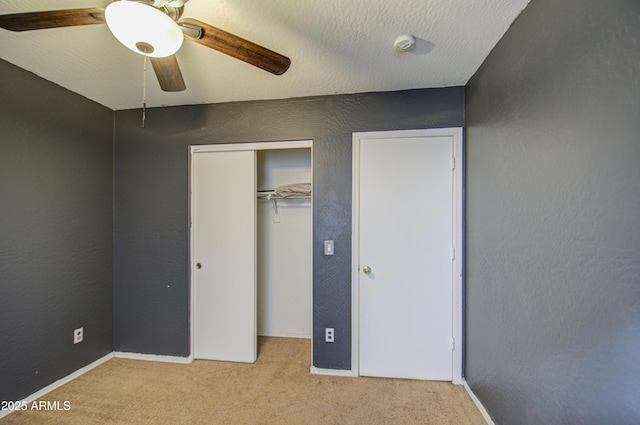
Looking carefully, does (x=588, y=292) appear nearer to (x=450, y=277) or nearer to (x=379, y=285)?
(x=450, y=277)

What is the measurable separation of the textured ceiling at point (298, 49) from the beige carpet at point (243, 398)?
7.94 ft

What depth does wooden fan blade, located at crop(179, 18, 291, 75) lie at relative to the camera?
3.81 ft

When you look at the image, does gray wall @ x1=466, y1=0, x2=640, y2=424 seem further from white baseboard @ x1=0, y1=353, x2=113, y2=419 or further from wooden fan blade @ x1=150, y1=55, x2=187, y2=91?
white baseboard @ x1=0, y1=353, x2=113, y2=419

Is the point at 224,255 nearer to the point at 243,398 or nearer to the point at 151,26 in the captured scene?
the point at 243,398

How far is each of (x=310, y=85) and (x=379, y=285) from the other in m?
1.75

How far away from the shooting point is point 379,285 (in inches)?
83.6

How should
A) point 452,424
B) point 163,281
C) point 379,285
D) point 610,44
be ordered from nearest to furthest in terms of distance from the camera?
1. point 610,44
2. point 452,424
3. point 379,285
4. point 163,281

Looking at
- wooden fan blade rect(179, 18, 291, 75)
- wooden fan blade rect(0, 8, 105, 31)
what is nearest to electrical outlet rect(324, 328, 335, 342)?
wooden fan blade rect(179, 18, 291, 75)

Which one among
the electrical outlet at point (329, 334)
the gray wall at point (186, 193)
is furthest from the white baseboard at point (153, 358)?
the electrical outlet at point (329, 334)

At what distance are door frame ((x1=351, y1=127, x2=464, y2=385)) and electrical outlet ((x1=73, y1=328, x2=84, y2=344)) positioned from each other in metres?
2.35

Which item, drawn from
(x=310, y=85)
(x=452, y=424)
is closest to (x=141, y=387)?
(x=452, y=424)

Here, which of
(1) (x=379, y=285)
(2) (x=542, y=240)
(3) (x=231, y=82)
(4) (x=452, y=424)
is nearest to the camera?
(2) (x=542, y=240)

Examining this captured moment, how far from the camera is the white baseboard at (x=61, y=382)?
5.89ft

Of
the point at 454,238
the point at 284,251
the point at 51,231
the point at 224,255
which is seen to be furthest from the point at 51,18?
the point at 454,238
